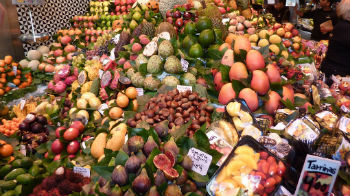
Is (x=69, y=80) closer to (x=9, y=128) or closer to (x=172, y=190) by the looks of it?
(x=9, y=128)

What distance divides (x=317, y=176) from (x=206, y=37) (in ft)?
6.66

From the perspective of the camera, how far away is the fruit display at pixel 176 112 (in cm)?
183

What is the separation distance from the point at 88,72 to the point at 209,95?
5.44 ft

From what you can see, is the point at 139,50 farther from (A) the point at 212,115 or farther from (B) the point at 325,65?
(B) the point at 325,65

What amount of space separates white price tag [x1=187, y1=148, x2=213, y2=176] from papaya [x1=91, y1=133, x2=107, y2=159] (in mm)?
749

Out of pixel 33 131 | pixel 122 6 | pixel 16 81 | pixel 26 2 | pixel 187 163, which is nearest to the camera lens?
pixel 187 163

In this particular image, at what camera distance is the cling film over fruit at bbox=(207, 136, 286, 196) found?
4.00 ft

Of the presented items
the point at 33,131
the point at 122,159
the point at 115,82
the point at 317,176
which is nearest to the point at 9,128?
the point at 33,131

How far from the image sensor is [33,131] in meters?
2.42

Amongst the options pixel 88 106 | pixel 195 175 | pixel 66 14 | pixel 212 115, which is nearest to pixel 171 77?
pixel 212 115

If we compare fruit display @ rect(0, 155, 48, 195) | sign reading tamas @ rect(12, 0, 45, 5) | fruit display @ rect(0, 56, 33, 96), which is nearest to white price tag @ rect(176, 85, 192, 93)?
fruit display @ rect(0, 155, 48, 195)

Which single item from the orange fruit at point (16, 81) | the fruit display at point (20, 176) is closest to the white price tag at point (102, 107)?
the fruit display at point (20, 176)

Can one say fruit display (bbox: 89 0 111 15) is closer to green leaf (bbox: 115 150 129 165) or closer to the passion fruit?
green leaf (bbox: 115 150 129 165)

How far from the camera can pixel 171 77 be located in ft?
8.07
